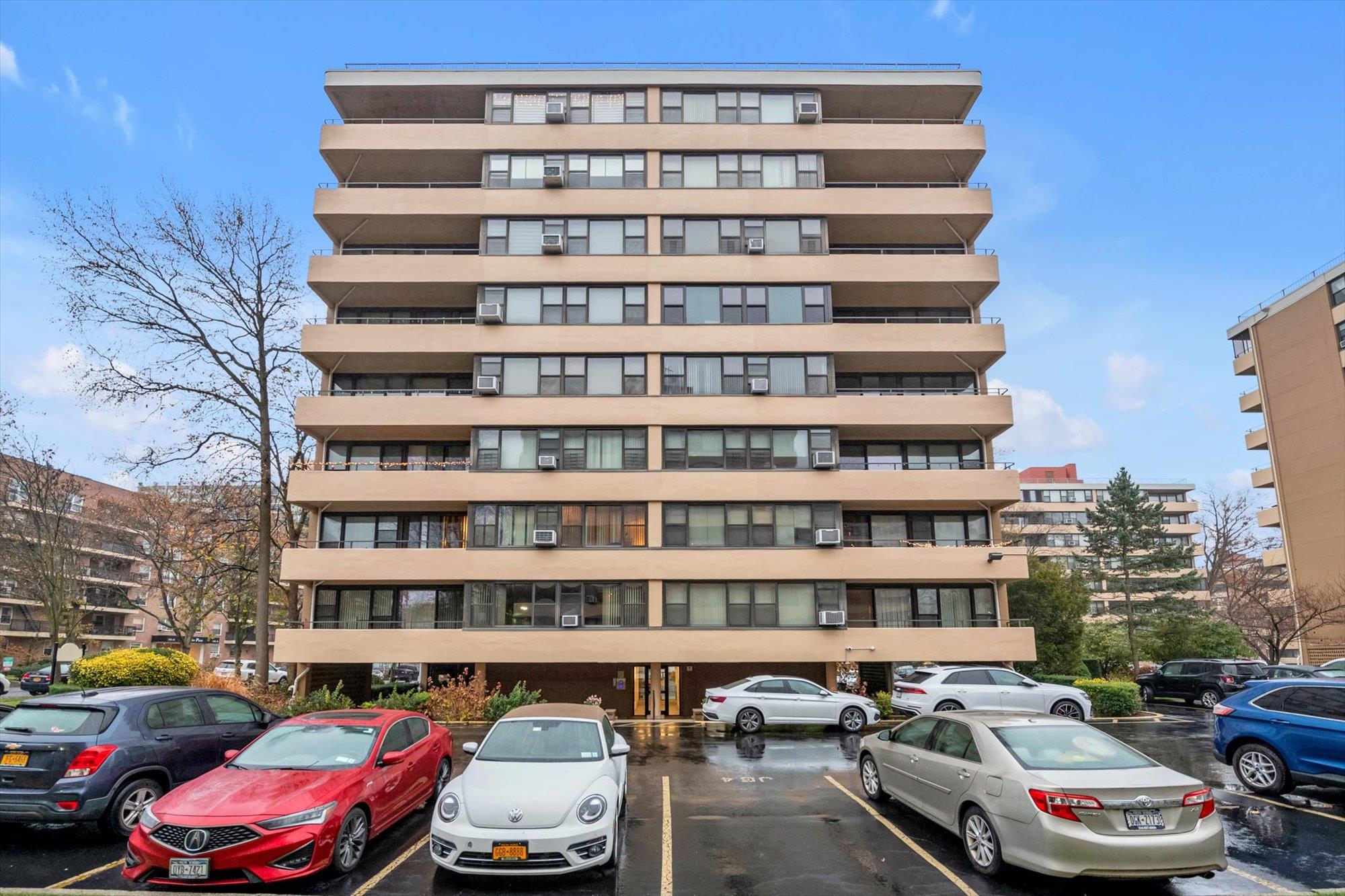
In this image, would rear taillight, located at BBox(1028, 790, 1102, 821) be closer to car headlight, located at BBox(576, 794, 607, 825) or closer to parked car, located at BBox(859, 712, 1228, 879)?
parked car, located at BBox(859, 712, 1228, 879)

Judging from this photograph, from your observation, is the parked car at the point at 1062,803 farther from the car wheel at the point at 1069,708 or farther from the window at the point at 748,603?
the window at the point at 748,603

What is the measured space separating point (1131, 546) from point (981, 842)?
49.8 m

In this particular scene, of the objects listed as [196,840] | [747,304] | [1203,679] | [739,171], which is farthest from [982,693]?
[739,171]

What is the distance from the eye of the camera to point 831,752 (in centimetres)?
1541

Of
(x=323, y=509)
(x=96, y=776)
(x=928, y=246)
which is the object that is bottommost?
(x=96, y=776)

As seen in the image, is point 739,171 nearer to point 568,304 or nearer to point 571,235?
point 571,235

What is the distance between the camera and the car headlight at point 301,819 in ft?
23.9

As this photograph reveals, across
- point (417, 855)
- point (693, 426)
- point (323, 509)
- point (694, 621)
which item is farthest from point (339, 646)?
point (417, 855)

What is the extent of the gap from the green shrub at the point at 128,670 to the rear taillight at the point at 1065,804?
19.7 metres

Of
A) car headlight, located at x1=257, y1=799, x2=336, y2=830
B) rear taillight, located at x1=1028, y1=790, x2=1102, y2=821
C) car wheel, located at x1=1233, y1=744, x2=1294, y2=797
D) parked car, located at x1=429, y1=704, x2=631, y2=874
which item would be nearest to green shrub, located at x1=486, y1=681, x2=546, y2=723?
Answer: parked car, located at x1=429, y1=704, x2=631, y2=874

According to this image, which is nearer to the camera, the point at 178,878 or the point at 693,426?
the point at 178,878

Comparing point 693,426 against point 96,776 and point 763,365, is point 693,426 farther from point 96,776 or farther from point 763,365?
point 96,776

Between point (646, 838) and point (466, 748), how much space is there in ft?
8.17

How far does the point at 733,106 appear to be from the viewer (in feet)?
95.7
